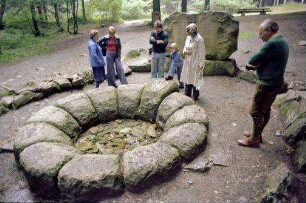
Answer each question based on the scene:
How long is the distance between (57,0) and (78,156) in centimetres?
1302

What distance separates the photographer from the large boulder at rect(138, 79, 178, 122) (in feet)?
19.5

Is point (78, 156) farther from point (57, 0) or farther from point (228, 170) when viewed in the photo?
point (57, 0)

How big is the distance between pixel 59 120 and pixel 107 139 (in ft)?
3.56

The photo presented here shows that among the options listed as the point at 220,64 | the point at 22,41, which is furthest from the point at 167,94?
the point at 22,41

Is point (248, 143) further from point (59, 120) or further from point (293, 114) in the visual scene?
point (59, 120)

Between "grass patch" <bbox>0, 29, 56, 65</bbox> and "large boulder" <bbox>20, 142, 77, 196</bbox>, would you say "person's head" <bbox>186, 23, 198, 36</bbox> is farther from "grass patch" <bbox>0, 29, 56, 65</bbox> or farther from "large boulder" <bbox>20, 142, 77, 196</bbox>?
"grass patch" <bbox>0, 29, 56, 65</bbox>

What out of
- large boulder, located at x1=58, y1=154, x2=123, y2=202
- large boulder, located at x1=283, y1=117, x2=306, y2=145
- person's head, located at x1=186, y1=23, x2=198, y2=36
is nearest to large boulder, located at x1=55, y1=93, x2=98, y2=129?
large boulder, located at x1=58, y1=154, x2=123, y2=202

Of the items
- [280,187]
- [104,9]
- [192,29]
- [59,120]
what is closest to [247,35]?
[192,29]

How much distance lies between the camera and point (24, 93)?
7234mm

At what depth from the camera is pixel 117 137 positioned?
5.62m

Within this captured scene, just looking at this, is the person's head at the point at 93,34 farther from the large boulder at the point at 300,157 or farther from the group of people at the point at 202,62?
the large boulder at the point at 300,157

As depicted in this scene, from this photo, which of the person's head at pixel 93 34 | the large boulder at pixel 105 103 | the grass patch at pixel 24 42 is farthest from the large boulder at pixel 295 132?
the grass patch at pixel 24 42

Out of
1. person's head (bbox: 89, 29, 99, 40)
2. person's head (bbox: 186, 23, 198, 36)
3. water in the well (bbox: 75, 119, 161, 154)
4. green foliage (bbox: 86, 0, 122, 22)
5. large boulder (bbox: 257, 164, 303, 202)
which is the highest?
green foliage (bbox: 86, 0, 122, 22)

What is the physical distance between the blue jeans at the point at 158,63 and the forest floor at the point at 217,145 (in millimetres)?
914
